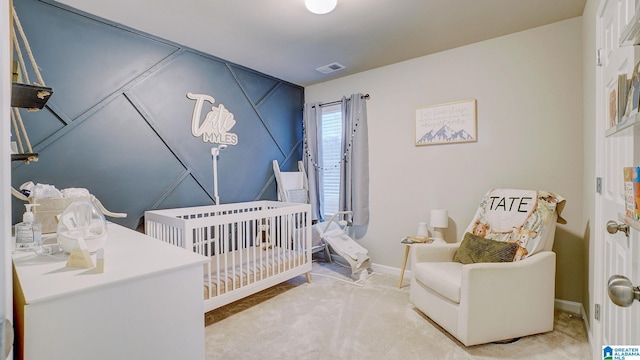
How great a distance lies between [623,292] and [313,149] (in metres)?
3.28

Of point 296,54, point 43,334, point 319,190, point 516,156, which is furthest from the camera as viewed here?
point 319,190

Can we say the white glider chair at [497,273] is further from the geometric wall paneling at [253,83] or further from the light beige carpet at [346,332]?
the geometric wall paneling at [253,83]

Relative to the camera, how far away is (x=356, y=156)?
3451 millimetres

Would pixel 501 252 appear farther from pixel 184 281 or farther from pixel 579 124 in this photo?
pixel 184 281

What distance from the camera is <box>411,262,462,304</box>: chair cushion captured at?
1953mm

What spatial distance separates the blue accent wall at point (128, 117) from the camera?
6.64 feet

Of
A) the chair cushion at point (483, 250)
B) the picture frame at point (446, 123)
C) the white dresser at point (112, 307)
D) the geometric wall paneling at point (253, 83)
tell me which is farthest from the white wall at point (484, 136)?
the white dresser at point (112, 307)

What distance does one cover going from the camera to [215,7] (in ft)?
6.94

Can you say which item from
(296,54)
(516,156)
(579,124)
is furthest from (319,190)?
(579,124)

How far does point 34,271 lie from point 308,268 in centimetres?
220

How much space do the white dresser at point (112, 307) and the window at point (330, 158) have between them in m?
2.67

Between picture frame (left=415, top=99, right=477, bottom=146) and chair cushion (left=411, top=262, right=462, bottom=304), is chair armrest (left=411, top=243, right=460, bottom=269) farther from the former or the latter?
picture frame (left=415, top=99, right=477, bottom=146)

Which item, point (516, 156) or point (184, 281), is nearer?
point (184, 281)

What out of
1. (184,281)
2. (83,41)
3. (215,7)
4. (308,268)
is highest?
(215,7)
